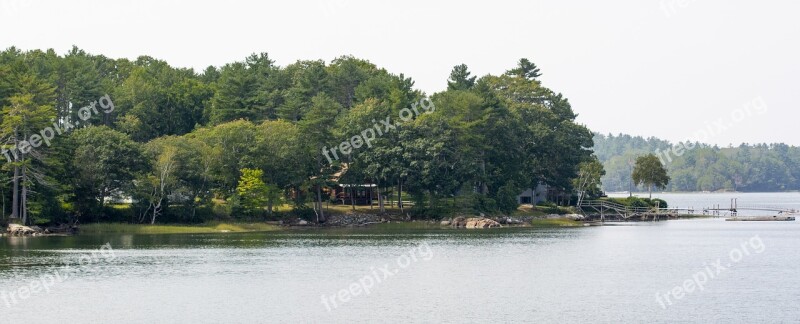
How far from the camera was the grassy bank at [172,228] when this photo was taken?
9662 cm

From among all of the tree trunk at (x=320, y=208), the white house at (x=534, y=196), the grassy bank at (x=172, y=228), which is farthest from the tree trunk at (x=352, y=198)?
the white house at (x=534, y=196)

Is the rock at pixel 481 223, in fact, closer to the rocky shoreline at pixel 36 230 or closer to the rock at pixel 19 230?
the rocky shoreline at pixel 36 230

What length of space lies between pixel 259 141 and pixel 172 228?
49.8 feet

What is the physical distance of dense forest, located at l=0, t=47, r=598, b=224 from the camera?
97.1m

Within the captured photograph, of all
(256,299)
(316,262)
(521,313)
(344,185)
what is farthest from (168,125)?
(521,313)

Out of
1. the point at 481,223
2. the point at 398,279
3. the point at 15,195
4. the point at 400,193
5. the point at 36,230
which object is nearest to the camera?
the point at 398,279

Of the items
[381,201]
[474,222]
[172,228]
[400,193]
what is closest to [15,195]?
[172,228]

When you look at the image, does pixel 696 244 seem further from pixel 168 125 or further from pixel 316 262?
pixel 168 125

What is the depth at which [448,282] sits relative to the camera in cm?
5812

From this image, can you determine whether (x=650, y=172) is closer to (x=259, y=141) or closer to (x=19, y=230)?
(x=259, y=141)

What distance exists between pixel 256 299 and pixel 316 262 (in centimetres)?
1810

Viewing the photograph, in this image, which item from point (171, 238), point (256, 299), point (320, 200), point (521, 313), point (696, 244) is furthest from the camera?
point (320, 200)

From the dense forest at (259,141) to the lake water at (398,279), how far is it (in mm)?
9329

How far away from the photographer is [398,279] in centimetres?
5956
